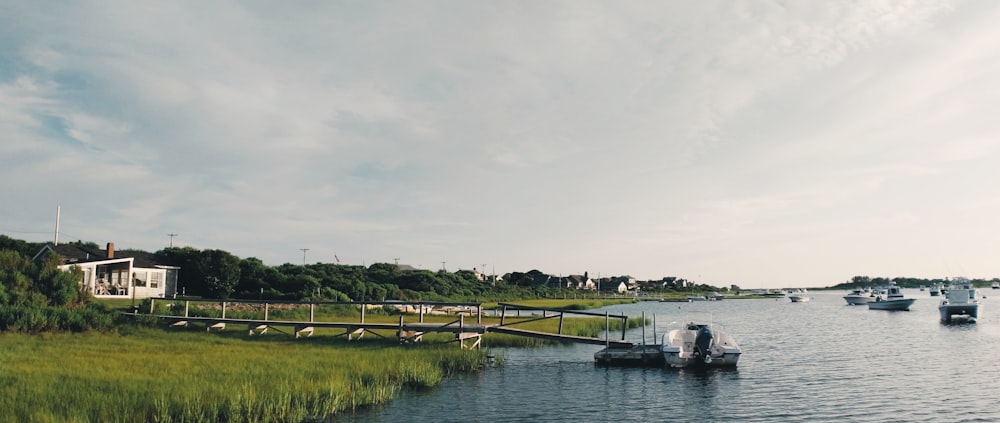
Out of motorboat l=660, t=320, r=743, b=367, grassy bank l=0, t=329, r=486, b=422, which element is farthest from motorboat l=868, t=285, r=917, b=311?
grassy bank l=0, t=329, r=486, b=422

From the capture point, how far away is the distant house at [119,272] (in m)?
58.3

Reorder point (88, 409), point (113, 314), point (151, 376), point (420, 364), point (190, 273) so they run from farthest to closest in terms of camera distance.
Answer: point (190, 273), point (113, 314), point (420, 364), point (151, 376), point (88, 409)

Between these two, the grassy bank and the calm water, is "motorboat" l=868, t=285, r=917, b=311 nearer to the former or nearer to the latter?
the calm water

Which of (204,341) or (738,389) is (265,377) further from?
(738,389)

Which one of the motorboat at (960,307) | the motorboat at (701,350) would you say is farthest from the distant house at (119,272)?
the motorboat at (960,307)

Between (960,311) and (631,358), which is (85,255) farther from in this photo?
(960,311)

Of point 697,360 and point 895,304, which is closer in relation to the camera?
point 697,360

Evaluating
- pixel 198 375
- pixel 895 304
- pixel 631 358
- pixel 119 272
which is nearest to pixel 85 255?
pixel 119 272

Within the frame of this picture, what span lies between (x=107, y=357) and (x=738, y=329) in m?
56.8

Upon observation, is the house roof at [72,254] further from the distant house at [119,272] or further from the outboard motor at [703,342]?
the outboard motor at [703,342]

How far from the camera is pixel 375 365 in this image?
89.0ft

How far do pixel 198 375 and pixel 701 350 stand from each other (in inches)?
931

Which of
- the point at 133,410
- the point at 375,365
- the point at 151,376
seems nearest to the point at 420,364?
the point at 375,365

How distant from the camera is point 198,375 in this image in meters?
22.1
